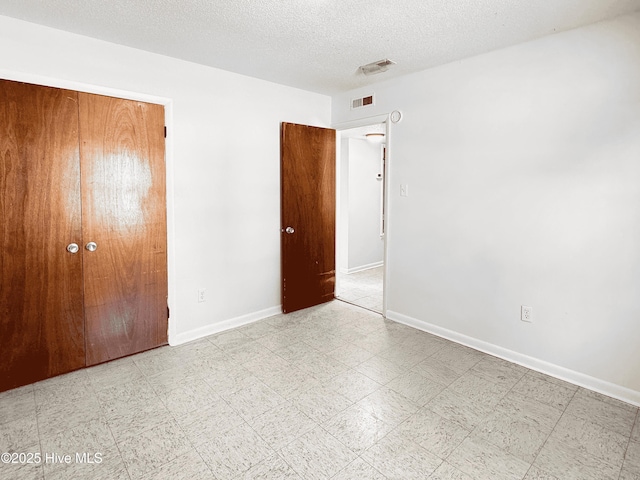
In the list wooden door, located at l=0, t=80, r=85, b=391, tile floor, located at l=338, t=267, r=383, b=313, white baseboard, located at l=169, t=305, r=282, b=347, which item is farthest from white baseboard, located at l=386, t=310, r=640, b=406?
wooden door, located at l=0, t=80, r=85, b=391

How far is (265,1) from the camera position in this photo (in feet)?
6.81

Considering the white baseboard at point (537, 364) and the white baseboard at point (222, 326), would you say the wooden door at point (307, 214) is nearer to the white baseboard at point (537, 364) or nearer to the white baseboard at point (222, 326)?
the white baseboard at point (222, 326)

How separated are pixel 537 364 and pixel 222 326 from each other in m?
2.79

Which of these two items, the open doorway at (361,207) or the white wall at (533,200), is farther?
the open doorway at (361,207)

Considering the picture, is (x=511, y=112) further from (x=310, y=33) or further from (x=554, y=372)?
(x=554, y=372)

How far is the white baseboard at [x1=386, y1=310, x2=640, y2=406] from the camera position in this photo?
91.1 inches

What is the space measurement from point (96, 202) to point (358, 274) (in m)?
4.15

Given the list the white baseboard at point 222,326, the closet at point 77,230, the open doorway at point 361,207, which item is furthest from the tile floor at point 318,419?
the open doorway at point 361,207

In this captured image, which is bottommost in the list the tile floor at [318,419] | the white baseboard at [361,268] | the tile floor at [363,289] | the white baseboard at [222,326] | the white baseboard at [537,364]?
the tile floor at [318,419]

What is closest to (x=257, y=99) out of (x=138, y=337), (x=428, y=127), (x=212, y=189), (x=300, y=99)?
(x=300, y=99)

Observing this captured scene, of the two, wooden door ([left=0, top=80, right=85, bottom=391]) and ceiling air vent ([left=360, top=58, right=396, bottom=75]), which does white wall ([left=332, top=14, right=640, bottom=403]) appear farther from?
wooden door ([left=0, top=80, right=85, bottom=391])

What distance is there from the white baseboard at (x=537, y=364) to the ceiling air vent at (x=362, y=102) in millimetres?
A: 2369

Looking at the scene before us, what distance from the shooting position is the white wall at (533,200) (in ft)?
7.50

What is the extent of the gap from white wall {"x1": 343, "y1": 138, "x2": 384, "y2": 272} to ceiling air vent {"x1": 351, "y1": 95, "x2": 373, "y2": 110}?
1884 millimetres
